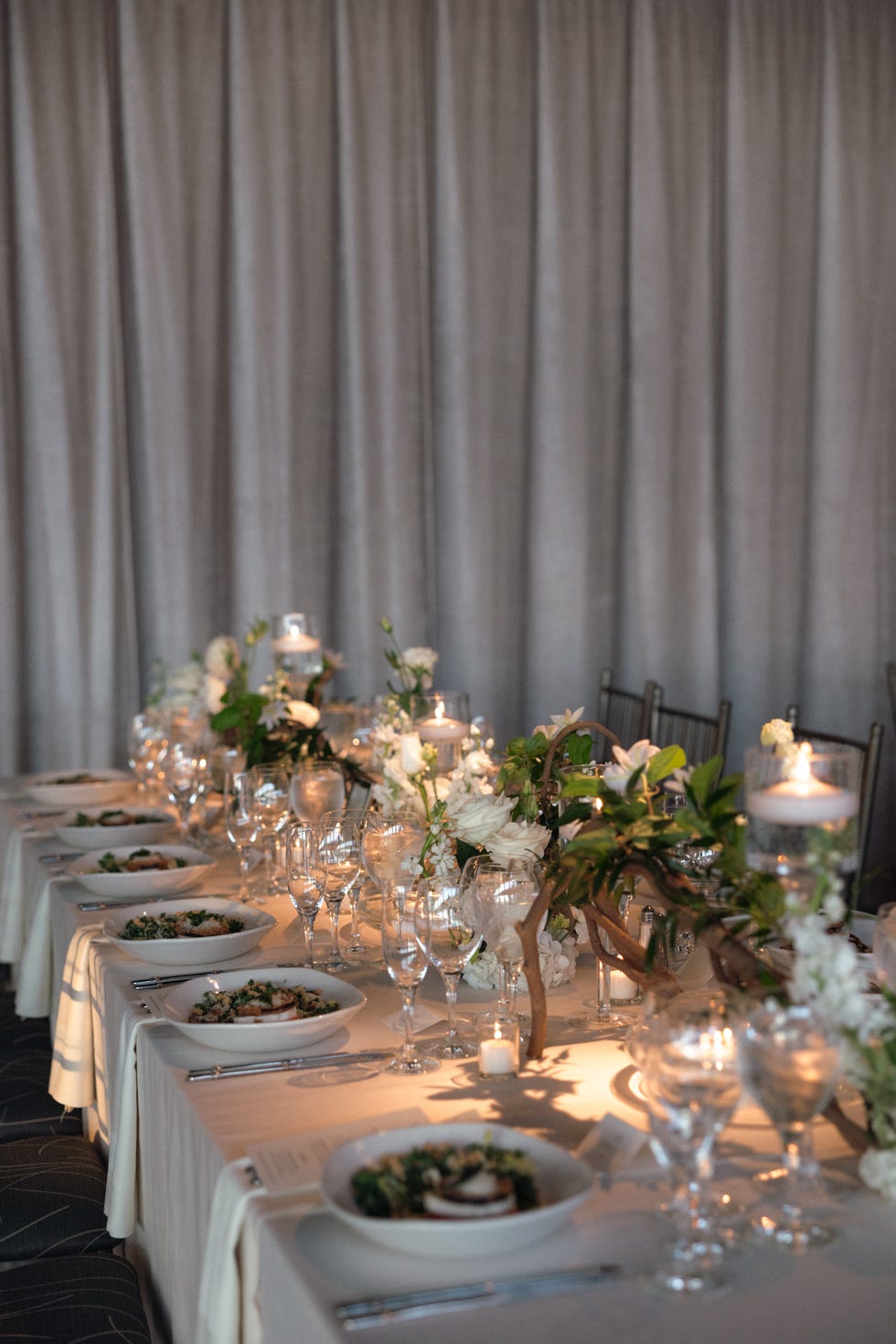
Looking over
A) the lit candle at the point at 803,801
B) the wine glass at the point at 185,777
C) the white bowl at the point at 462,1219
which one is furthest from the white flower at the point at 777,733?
the wine glass at the point at 185,777

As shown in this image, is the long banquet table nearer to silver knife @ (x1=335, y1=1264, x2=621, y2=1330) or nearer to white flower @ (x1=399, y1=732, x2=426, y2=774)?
silver knife @ (x1=335, y1=1264, x2=621, y2=1330)

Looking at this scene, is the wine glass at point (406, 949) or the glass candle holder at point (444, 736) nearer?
the wine glass at point (406, 949)

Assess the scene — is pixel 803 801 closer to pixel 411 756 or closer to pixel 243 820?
pixel 411 756

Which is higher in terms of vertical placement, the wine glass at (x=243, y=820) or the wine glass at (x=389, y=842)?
the wine glass at (x=389, y=842)

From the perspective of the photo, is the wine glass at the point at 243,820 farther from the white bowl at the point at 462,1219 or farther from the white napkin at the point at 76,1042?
the white bowl at the point at 462,1219

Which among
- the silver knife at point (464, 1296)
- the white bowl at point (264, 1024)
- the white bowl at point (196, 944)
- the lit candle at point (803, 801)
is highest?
the lit candle at point (803, 801)

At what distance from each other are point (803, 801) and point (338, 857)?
0.82 meters

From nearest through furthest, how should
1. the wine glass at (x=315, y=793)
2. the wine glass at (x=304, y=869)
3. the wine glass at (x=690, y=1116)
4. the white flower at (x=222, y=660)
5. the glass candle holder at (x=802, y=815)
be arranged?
1. the wine glass at (x=690, y=1116)
2. the glass candle holder at (x=802, y=815)
3. the wine glass at (x=304, y=869)
4. the wine glass at (x=315, y=793)
5. the white flower at (x=222, y=660)

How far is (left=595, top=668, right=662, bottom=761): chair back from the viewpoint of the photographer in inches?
161

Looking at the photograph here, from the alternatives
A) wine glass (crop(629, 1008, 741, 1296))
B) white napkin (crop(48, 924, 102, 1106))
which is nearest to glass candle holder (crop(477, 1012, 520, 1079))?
wine glass (crop(629, 1008, 741, 1296))

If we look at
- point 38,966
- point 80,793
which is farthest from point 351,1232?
point 80,793

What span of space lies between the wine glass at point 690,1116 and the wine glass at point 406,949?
451mm

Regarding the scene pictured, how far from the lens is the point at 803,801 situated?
1.32 metres

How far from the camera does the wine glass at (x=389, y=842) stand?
6.46ft
